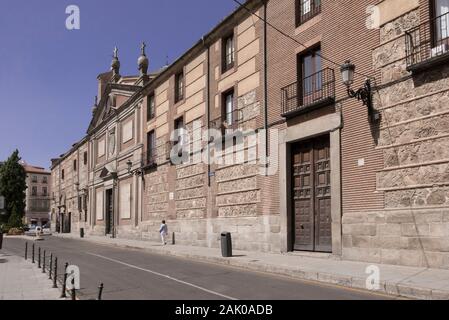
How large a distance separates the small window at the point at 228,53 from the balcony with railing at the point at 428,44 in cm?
1009

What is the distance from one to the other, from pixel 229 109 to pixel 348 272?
1174 cm

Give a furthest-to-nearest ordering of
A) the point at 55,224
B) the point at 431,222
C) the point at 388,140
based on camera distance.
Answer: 1. the point at 55,224
2. the point at 388,140
3. the point at 431,222

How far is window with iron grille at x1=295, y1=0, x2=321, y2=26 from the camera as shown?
16784mm

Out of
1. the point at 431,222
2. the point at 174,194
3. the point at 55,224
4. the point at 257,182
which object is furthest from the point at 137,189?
the point at 55,224

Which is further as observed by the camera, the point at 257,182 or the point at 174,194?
the point at 174,194

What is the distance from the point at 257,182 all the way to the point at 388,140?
6.64 m

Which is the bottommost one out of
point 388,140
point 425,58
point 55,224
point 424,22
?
point 55,224

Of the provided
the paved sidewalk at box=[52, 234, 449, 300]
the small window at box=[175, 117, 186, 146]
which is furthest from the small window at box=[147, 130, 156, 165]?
the paved sidewalk at box=[52, 234, 449, 300]

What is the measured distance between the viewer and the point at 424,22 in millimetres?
12461

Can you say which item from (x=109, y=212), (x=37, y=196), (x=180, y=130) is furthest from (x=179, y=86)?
(x=37, y=196)

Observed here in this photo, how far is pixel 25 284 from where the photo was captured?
37.9 ft

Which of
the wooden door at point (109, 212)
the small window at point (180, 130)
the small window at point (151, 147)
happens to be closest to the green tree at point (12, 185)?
the wooden door at point (109, 212)
